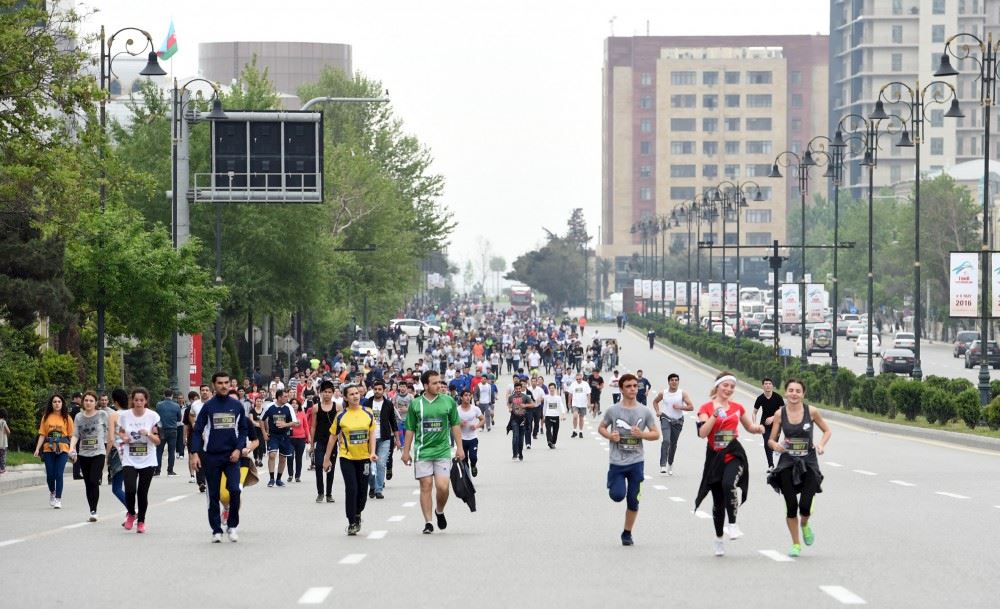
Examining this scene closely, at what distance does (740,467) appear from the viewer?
14.4 meters

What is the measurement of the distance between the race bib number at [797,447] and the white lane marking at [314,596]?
14.2 ft

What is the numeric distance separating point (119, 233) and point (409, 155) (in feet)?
205

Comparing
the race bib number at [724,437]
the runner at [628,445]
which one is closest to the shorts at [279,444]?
the runner at [628,445]

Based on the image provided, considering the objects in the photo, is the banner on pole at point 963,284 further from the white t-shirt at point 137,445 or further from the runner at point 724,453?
the runner at point 724,453

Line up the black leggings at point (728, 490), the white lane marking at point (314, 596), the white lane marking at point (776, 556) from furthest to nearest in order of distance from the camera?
the black leggings at point (728, 490)
the white lane marking at point (776, 556)
the white lane marking at point (314, 596)

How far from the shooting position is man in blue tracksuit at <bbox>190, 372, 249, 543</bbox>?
1570 cm

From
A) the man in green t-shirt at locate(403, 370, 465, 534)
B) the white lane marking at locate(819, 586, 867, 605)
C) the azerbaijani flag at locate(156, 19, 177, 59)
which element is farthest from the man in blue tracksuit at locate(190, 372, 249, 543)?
the azerbaijani flag at locate(156, 19, 177, 59)

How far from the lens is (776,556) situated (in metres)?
14.0

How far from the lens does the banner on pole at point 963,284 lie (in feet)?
138

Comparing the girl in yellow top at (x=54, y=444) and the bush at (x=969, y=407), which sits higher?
the girl in yellow top at (x=54, y=444)

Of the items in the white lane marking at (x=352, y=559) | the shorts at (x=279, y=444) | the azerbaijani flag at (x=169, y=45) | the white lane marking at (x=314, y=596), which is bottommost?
the shorts at (x=279, y=444)

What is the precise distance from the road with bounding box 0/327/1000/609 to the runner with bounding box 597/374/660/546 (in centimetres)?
43

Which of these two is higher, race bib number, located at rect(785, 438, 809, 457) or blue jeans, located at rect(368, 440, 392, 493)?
race bib number, located at rect(785, 438, 809, 457)

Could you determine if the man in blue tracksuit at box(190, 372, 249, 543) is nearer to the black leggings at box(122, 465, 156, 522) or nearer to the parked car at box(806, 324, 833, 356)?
the black leggings at box(122, 465, 156, 522)
